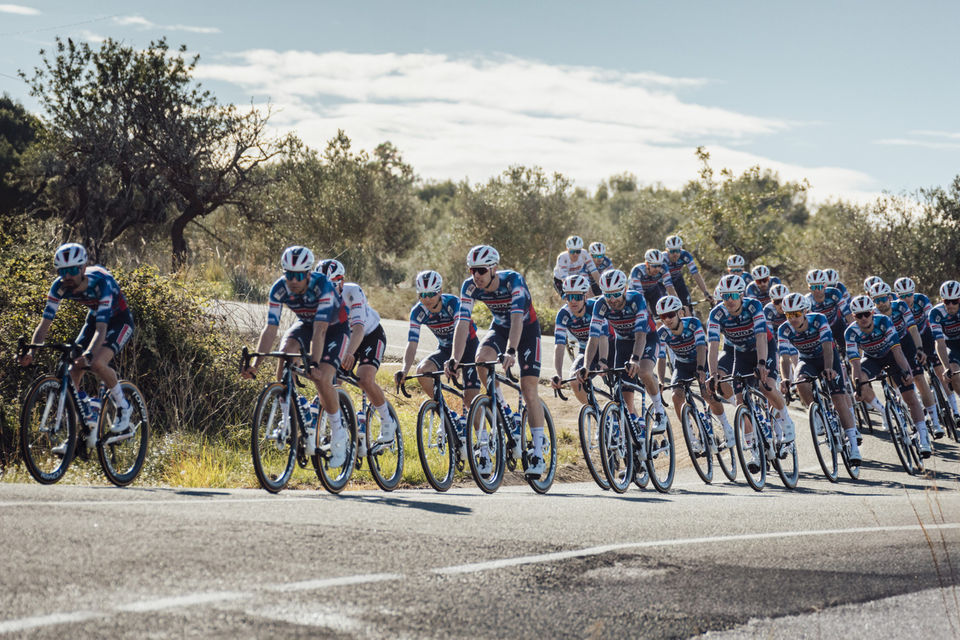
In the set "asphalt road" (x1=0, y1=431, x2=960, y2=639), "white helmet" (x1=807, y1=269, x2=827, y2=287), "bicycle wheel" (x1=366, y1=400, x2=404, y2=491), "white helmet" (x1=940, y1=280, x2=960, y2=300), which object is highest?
"white helmet" (x1=807, y1=269, x2=827, y2=287)

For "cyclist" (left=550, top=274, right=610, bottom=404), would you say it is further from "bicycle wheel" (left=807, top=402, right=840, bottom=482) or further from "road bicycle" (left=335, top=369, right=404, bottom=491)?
"bicycle wheel" (left=807, top=402, right=840, bottom=482)

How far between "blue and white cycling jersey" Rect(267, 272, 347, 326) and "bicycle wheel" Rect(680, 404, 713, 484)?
4940 millimetres

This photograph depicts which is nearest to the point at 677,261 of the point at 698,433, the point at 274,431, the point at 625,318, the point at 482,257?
the point at 625,318

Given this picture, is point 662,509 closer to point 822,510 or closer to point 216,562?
point 822,510

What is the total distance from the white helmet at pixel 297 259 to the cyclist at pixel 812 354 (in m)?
6.88

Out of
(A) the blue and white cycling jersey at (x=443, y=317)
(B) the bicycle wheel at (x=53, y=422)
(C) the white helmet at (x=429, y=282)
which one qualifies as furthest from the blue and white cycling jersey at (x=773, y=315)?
(B) the bicycle wheel at (x=53, y=422)

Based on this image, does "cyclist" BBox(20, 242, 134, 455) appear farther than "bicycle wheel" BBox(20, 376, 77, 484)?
Yes

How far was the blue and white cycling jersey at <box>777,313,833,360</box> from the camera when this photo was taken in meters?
12.5

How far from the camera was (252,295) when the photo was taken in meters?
20.3

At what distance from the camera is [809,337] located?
41.1ft

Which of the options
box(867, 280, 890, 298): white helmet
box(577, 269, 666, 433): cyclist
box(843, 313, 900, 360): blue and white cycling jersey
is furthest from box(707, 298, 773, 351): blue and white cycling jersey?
box(867, 280, 890, 298): white helmet

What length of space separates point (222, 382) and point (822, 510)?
868 cm

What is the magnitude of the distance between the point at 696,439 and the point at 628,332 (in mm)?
1609

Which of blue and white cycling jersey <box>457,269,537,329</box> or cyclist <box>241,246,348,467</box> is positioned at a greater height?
blue and white cycling jersey <box>457,269,537,329</box>
